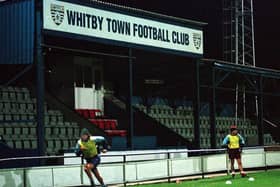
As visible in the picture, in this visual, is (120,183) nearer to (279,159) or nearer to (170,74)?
(279,159)

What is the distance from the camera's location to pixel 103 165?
1905 centimetres

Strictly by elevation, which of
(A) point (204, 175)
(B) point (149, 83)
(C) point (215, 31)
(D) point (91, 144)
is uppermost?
(C) point (215, 31)

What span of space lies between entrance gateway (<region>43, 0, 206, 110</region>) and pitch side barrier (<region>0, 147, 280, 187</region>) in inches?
207

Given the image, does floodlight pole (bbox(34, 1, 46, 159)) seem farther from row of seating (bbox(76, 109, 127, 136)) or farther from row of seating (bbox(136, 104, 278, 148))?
row of seating (bbox(136, 104, 278, 148))

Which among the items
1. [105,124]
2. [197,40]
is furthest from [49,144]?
[197,40]

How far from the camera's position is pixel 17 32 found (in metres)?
22.5

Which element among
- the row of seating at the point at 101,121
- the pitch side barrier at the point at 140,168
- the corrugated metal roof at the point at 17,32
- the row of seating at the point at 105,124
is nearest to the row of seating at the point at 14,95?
the corrugated metal roof at the point at 17,32

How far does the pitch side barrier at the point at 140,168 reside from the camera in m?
16.2

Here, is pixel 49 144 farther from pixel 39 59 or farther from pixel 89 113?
pixel 89 113

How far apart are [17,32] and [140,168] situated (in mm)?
7133

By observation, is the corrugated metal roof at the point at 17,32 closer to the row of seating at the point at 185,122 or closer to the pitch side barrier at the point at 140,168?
the pitch side barrier at the point at 140,168

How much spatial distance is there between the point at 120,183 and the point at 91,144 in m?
2.52

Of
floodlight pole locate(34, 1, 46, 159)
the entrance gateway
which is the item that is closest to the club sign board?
the entrance gateway

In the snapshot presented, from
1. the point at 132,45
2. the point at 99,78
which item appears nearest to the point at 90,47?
the point at 132,45
